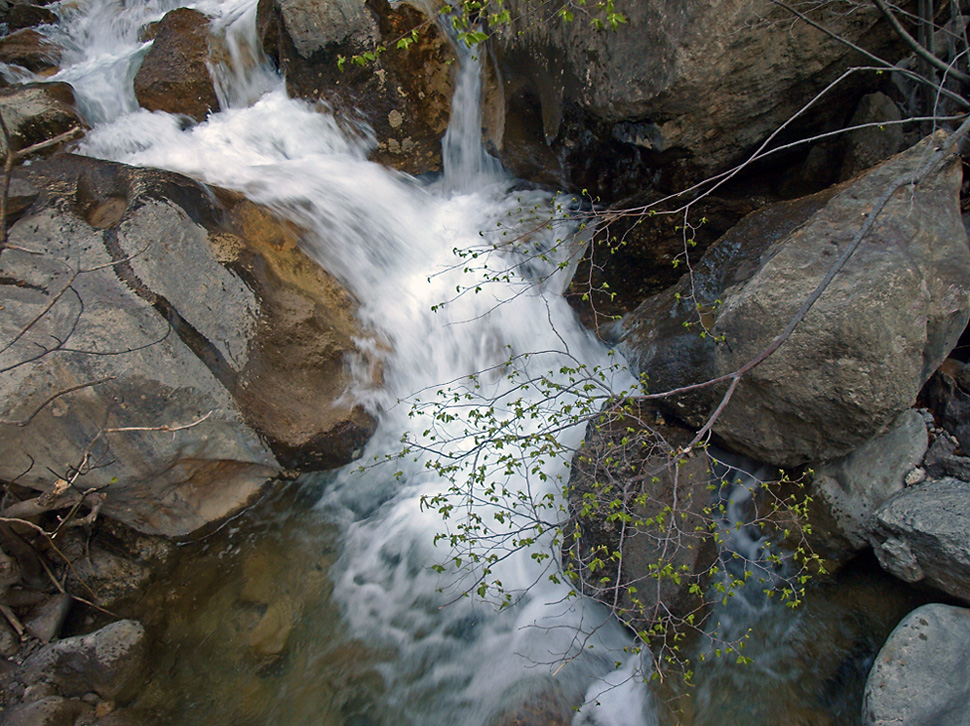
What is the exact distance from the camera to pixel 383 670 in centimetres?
376

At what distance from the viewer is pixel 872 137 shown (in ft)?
13.9

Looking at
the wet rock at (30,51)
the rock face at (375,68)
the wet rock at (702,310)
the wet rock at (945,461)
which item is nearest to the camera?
the wet rock at (945,461)

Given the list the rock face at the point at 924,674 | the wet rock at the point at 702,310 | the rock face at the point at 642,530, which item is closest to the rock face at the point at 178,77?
the wet rock at the point at 702,310

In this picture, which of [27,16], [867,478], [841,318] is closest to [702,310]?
[841,318]

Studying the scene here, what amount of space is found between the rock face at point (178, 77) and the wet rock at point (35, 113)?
2.57 feet

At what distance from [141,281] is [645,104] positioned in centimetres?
363

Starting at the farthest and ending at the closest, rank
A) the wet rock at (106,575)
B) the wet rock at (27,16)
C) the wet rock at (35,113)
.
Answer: the wet rock at (27,16)
the wet rock at (35,113)
the wet rock at (106,575)

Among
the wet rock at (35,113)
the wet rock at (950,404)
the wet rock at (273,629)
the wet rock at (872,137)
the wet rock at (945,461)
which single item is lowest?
the wet rock at (273,629)

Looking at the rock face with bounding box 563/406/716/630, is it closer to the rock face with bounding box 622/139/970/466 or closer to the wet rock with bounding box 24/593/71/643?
the rock face with bounding box 622/139/970/466

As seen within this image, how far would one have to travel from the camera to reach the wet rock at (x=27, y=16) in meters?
7.72

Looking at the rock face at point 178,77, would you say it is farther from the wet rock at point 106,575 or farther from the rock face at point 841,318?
the rock face at point 841,318

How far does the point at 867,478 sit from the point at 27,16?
10627mm

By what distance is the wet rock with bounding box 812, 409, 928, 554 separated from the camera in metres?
3.45

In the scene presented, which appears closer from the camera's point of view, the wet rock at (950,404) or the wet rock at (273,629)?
the wet rock at (950,404)
